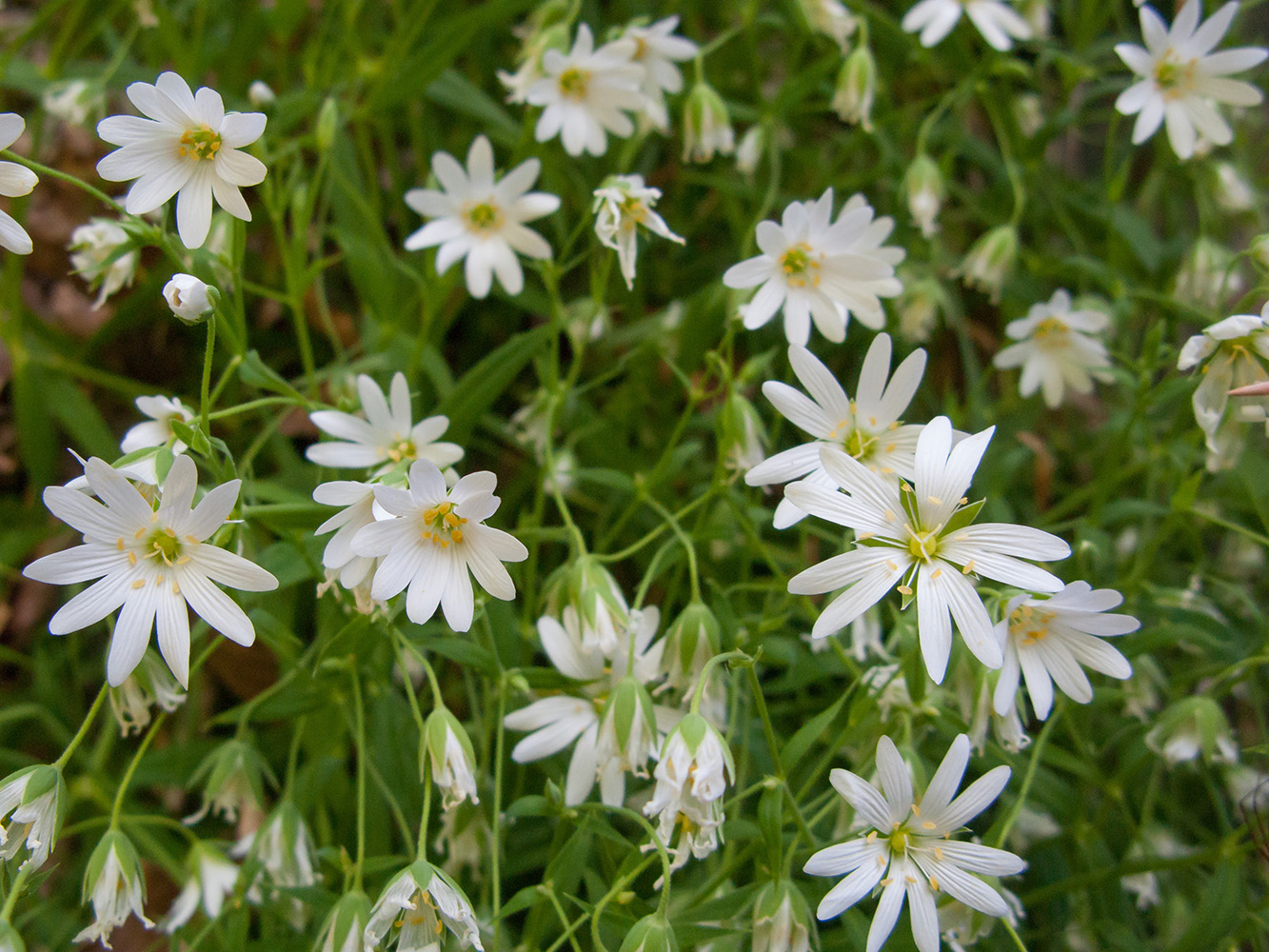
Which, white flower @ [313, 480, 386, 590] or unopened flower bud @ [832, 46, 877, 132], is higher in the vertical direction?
unopened flower bud @ [832, 46, 877, 132]

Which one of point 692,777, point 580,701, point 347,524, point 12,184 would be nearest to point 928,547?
point 692,777

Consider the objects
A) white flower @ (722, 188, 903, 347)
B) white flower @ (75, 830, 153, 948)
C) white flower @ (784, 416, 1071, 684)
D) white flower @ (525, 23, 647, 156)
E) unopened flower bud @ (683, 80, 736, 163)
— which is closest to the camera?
white flower @ (784, 416, 1071, 684)

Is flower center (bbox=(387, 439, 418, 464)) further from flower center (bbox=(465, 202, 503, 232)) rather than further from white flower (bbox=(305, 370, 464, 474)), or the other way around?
flower center (bbox=(465, 202, 503, 232))

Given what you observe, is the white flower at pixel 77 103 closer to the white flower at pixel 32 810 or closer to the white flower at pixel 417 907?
the white flower at pixel 32 810

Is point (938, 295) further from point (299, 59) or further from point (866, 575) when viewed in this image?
point (299, 59)

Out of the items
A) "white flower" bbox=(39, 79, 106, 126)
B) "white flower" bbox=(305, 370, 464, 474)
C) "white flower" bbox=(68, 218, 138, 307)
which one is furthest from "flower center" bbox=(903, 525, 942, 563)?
"white flower" bbox=(39, 79, 106, 126)

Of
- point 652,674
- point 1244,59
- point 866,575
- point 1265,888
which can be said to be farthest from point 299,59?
point 1265,888
